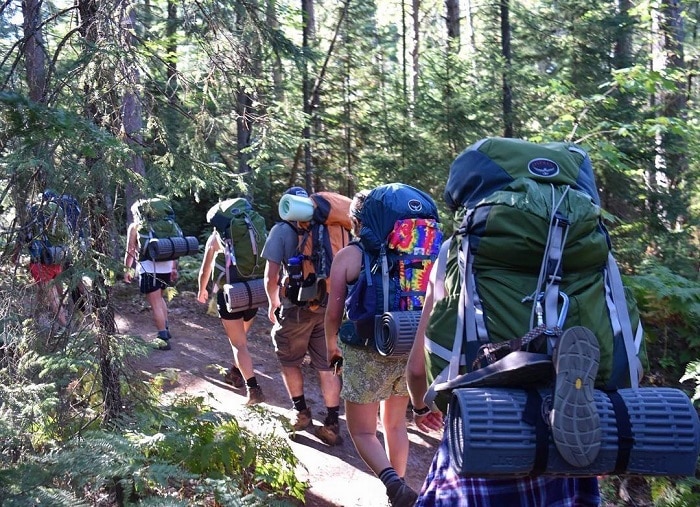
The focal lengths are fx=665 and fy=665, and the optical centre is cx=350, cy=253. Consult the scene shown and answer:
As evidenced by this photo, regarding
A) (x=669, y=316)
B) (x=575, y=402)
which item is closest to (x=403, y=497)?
(x=575, y=402)

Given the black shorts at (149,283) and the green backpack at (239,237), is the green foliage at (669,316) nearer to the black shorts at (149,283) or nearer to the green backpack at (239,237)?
the green backpack at (239,237)

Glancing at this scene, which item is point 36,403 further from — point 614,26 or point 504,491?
point 614,26

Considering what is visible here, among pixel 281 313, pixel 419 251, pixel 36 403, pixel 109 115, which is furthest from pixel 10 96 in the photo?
pixel 281 313

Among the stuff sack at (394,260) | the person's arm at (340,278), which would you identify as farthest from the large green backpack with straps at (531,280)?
the person's arm at (340,278)

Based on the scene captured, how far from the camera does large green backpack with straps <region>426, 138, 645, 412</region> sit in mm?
2250

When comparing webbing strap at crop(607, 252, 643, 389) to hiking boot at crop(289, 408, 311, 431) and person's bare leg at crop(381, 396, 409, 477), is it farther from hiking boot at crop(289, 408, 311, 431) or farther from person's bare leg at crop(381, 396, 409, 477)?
hiking boot at crop(289, 408, 311, 431)

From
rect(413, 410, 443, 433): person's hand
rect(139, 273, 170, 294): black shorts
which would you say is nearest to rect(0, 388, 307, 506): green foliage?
rect(413, 410, 443, 433): person's hand

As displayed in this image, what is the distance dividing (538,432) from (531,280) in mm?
530

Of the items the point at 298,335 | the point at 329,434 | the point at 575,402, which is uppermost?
the point at 575,402

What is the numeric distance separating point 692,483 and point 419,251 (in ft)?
8.63

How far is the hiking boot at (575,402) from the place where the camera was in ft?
6.54

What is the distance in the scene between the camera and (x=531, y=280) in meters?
2.30

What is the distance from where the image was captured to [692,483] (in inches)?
186

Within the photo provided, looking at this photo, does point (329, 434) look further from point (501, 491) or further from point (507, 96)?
point (507, 96)
